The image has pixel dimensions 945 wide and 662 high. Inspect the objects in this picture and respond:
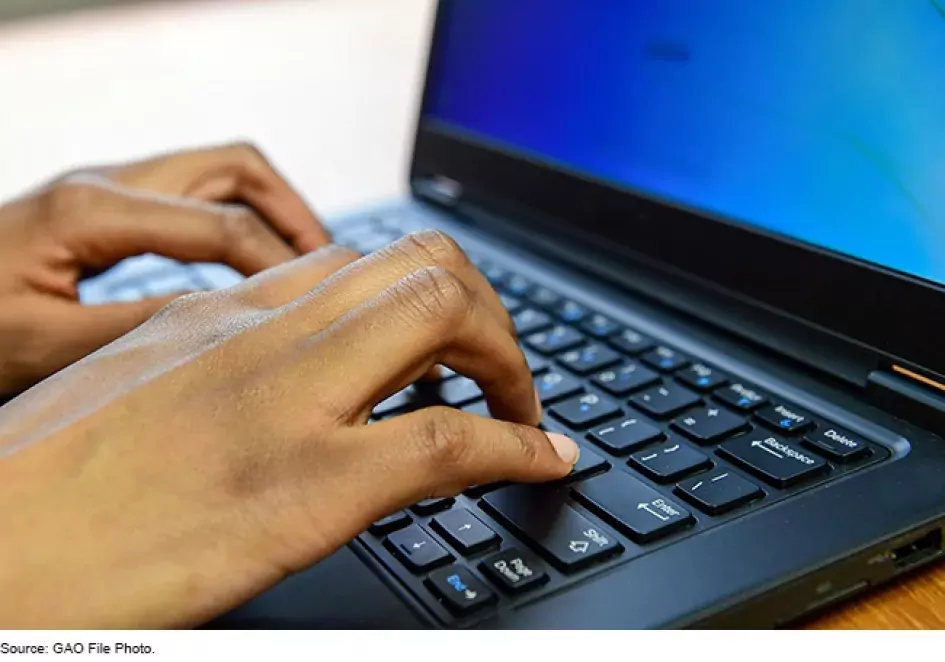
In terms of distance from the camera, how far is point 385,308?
1.36 ft

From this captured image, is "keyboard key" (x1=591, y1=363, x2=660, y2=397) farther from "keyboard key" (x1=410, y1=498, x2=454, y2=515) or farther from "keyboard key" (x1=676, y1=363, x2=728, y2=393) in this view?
"keyboard key" (x1=410, y1=498, x2=454, y2=515)

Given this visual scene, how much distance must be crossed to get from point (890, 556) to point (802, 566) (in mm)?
52

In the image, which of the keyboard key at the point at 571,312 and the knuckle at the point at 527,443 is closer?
the knuckle at the point at 527,443

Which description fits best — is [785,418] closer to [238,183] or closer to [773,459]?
[773,459]

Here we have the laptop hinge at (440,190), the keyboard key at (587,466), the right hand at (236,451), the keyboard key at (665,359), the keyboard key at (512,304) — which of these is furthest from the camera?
the laptop hinge at (440,190)

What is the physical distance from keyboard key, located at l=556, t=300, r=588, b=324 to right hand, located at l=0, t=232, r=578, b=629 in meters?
0.19

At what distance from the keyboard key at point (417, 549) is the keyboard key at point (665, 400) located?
151mm

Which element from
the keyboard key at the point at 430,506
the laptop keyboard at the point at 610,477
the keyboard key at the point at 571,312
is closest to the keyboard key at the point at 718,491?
the laptop keyboard at the point at 610,477

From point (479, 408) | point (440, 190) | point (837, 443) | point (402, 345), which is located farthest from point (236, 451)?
point (440, 190)

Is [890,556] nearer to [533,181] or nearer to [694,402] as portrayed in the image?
[694,402]

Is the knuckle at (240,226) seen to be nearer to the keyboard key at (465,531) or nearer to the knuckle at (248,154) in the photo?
the knuckle at (248,154)

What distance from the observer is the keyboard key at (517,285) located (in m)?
0.70

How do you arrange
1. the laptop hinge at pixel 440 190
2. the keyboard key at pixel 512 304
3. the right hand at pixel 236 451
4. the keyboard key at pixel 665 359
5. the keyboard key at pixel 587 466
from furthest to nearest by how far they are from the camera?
the laptop hinge at pixel 440 190, the keyboard key at pixel 512 304, the keyboard key at pixel 665 359, the keyboard key at pixel 587 466, the right hand at pixel 236 451

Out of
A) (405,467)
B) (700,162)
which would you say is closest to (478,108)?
(700,162)
